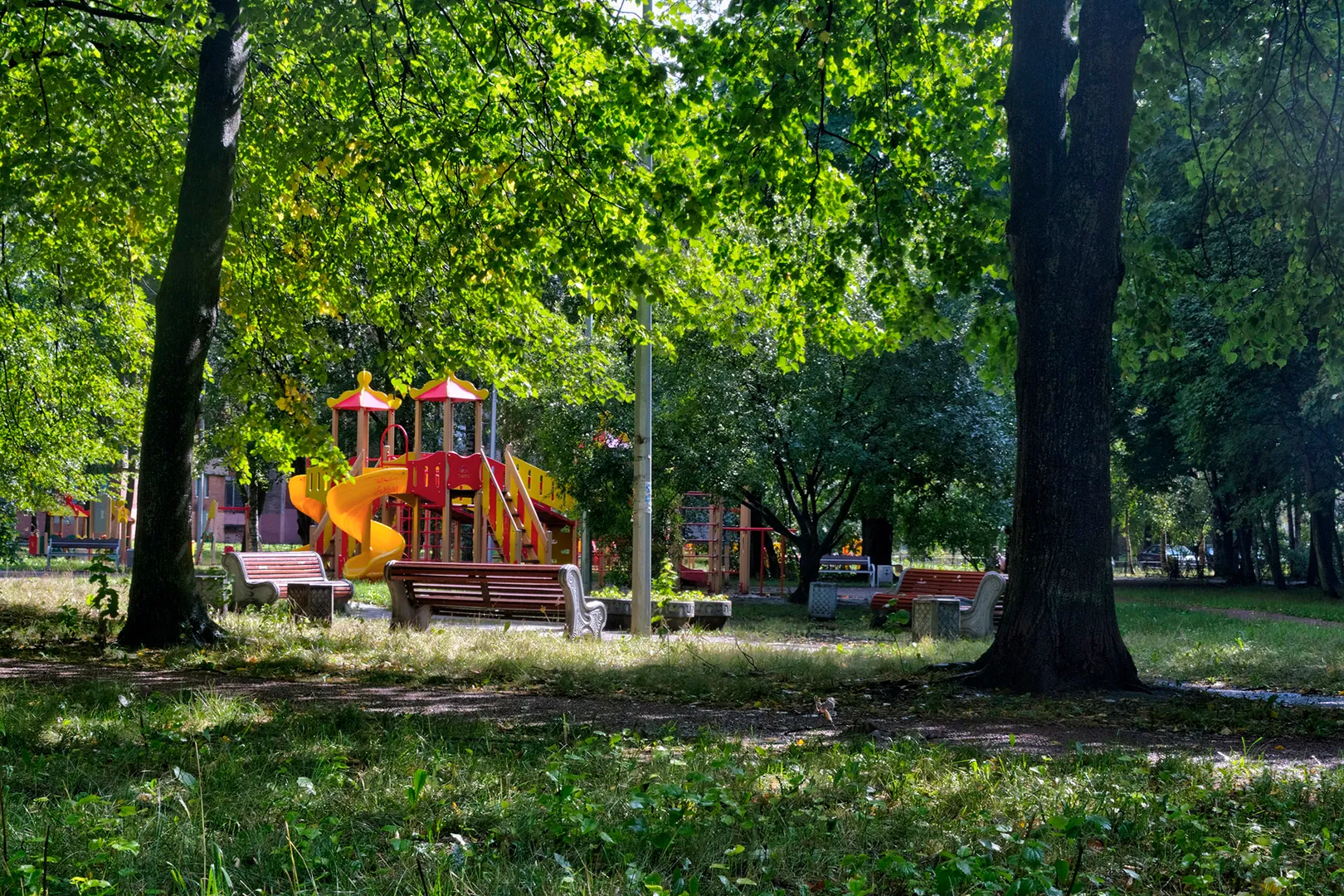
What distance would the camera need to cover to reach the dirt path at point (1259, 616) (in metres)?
20.7

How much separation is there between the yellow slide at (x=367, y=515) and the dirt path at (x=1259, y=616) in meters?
16.2

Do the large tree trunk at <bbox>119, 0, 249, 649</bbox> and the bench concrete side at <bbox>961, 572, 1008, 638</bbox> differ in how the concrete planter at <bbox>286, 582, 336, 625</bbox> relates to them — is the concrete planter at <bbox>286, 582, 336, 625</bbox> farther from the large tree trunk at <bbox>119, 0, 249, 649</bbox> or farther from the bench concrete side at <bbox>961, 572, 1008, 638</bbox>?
the bench concrete side at <bbox>961, 572, 1008, 638</bbox>

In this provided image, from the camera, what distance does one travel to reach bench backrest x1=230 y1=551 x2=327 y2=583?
16344 millimetres

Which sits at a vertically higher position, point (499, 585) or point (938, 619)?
point (499, 585)

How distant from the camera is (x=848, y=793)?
4891 mm

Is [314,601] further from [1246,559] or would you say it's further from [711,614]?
[1246,559]

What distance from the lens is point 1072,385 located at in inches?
350

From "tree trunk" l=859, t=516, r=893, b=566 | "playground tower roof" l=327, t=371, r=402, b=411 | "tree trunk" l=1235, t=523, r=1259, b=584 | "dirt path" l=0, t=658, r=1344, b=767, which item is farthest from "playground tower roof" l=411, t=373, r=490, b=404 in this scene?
"tree trunk" l=1235, t=523, r=1259, b=584

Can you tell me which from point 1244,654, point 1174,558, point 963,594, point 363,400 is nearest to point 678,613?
point 963,594

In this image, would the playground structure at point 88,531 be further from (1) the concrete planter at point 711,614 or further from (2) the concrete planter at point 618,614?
(1) the concrete planter at point 711,614

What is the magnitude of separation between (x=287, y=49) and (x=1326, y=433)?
25.2 metres

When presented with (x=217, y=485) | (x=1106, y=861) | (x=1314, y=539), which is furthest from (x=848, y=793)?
(x=217, y=485)

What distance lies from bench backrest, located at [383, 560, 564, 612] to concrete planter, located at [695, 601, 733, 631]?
3486 millimetres

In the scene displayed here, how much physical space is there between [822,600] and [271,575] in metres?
9.01
